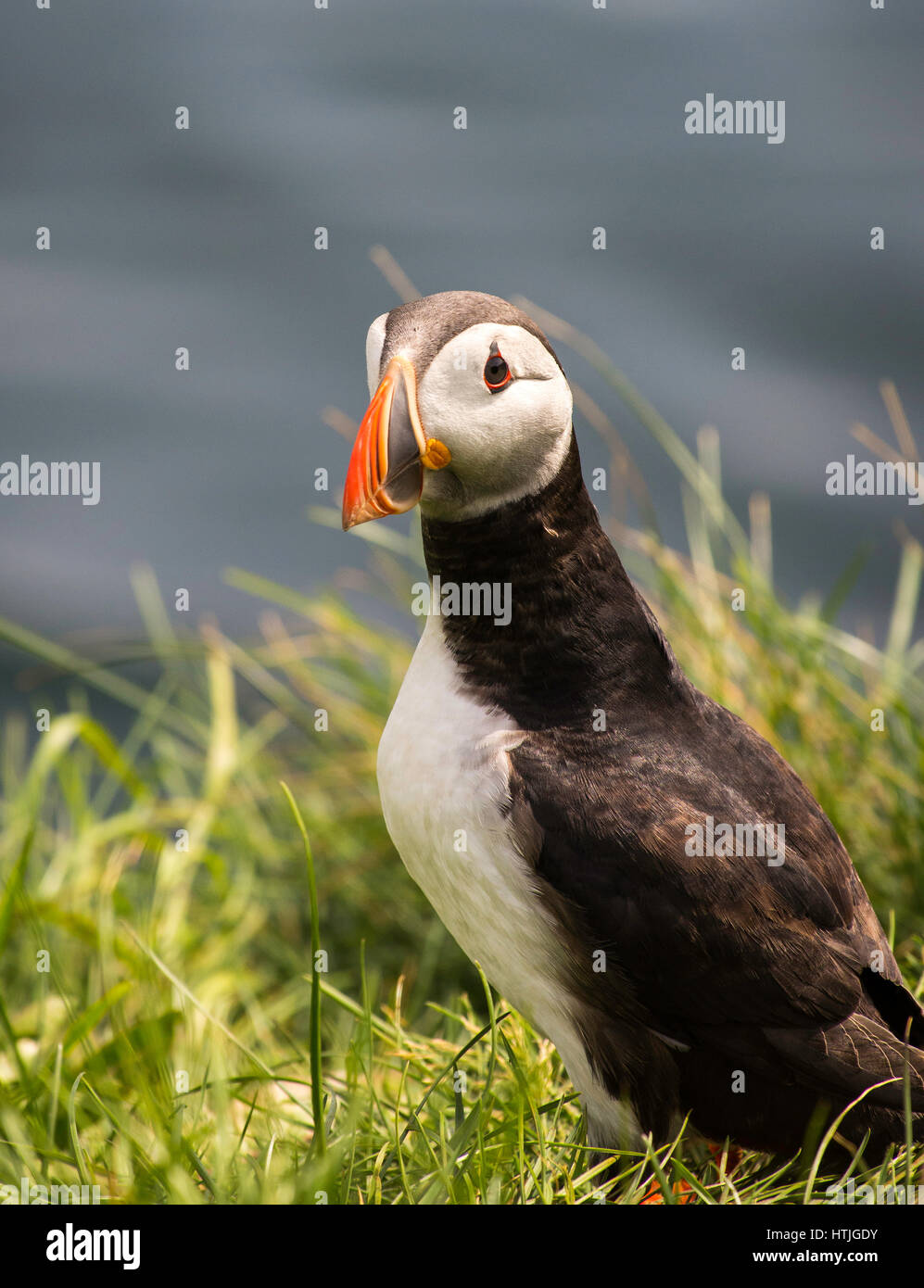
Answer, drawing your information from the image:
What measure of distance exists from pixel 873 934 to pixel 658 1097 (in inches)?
18.5

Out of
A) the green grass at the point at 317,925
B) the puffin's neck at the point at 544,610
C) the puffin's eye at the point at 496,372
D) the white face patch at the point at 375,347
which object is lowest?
the green grass at the point at 317,925

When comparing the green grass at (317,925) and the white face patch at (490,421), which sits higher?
the white face patch at (490,421)

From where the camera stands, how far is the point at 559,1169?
214 centimetres

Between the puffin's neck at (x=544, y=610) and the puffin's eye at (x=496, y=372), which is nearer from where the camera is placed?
the puffin's eye at (x=496, y=372)

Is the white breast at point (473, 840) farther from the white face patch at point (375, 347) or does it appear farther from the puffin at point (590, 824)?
the white face patch at point (375, 347)

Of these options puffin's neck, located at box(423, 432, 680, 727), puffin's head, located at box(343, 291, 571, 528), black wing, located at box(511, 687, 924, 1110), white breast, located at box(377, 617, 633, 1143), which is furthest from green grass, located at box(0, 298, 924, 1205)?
puffin's head, located at box(343, 291, 571, 528)

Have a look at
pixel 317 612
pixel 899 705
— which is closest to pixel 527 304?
pixel 317 612

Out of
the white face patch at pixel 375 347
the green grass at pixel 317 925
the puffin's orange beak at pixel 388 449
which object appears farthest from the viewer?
the green grass at pixel 317 925

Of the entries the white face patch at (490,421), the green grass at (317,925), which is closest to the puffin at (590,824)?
the white face patch at (490,421)

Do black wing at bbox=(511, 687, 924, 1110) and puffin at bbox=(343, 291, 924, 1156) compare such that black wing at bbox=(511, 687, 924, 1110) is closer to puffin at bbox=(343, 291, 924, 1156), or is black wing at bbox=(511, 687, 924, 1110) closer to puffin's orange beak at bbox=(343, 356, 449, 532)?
puffin at bbox=(343, 291, 924, 1156)

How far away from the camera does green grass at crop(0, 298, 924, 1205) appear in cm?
216

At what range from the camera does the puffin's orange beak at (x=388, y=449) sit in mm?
1878

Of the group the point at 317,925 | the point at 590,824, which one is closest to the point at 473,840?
the point at 590,824

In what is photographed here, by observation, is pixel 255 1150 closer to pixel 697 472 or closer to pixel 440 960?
pixel 440 960
